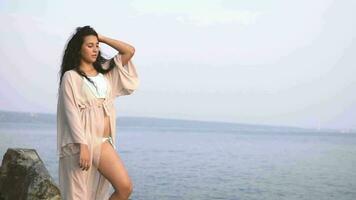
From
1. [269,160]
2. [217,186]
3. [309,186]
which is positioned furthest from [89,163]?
[269,160]

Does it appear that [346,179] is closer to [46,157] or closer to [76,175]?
[46,157]

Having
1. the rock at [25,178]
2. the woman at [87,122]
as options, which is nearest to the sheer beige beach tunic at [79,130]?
the woman at [87,122]

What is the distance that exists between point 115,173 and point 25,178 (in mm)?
782

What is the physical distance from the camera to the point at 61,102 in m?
4.19

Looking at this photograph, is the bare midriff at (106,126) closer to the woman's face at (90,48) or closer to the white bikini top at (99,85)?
the white bikini top at (99,85)

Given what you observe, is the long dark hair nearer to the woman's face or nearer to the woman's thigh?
the woman's face

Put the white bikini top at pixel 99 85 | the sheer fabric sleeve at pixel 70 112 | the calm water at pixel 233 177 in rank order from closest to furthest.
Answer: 1. the sheer fabric sleeve at pixel 70 112
2. the white bikini top at pixel 99 85
3. the calm water at pixel 233 177

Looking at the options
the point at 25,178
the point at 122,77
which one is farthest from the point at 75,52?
the point at 25,178

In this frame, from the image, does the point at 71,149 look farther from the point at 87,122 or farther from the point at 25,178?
the point at 25,178

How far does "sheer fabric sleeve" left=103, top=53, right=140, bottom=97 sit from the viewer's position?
445 cm

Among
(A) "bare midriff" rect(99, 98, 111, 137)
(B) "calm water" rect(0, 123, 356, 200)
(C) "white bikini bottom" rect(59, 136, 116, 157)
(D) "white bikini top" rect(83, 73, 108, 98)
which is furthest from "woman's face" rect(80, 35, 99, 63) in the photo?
(B) "calm water" rect(0, 123, 356, 200)

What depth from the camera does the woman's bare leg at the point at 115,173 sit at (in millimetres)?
4125

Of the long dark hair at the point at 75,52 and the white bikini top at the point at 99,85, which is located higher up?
the long dark hair at the point at 75,52

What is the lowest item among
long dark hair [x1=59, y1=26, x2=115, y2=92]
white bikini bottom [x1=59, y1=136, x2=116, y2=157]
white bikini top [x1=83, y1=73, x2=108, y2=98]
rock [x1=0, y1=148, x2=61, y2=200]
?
rock [x1=0, y1=148, x2=61, y2=200]
